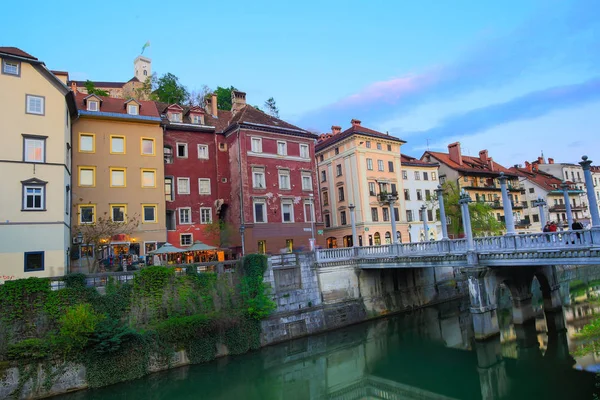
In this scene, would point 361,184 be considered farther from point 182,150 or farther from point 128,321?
point 128,321

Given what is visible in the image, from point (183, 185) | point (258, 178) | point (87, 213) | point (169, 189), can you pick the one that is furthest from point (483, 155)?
point (87, 213)

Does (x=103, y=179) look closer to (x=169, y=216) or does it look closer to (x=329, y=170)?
(x=169, y=216)

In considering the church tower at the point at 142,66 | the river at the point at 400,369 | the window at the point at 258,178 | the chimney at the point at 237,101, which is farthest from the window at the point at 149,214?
the church tower at the point at 142,66

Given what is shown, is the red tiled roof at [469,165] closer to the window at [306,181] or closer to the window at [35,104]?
the window at [306,181]

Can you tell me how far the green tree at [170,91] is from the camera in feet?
186

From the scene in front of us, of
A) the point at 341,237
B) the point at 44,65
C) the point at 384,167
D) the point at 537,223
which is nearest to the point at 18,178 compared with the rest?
the point at 44,65

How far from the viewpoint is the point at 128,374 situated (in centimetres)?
2028

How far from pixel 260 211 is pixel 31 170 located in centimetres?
1838

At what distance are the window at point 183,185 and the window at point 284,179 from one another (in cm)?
875

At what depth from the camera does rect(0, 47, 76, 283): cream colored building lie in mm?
24047

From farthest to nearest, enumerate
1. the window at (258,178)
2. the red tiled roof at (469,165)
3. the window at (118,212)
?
A: 1. the red tiled roof at (469,165)
2. the window at (258,178)
3. the window at (118,212)

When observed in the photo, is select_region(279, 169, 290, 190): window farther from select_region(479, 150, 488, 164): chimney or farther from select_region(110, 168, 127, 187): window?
select_region(479, 150, 488, 164): chimney

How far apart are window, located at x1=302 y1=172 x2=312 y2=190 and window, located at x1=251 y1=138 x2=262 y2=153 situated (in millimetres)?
5506

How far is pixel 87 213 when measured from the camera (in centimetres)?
3128
